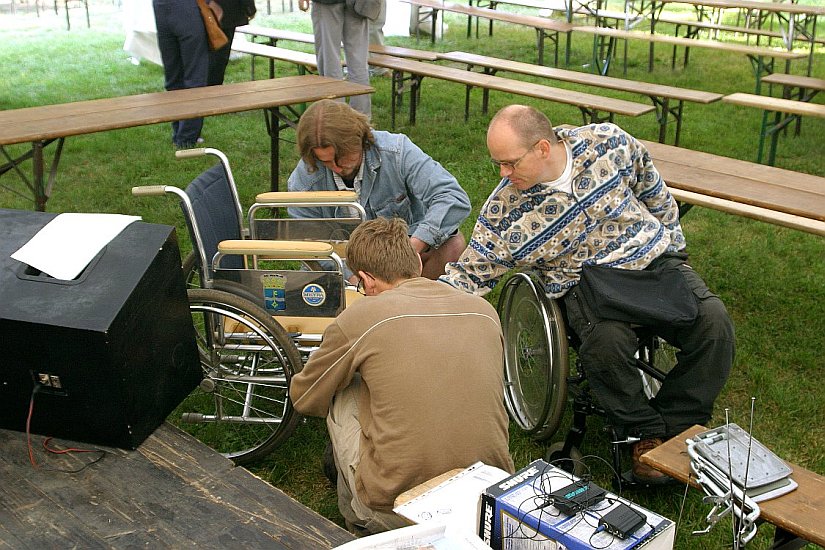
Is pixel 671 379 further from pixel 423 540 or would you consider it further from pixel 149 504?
pixel 149 504

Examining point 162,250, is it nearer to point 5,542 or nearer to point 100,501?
point 100,501

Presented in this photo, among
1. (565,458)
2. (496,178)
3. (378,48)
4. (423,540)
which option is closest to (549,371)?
(565,458)

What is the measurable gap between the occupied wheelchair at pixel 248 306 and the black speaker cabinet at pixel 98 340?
0.40 meters

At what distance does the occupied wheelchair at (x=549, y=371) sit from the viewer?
2797mm

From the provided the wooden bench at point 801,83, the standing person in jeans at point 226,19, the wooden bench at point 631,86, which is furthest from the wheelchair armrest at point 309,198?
the wooden bench at point 801,83

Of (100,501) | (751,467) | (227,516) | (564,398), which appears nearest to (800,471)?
(751,467)

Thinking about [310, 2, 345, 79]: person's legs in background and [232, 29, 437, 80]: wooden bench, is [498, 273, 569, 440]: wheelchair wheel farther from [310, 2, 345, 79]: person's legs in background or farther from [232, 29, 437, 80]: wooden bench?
[232, 29, 437, 80]: wooden bench

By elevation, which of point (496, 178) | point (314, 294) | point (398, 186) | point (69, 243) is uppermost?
point (69, 243)

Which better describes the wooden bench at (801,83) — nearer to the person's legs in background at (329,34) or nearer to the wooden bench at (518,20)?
the wooden bench at (518,20)

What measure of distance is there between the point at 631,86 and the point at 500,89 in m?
0.98

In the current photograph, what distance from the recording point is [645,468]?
2748 millimetres

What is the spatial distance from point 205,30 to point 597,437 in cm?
430

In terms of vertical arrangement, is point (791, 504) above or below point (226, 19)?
below

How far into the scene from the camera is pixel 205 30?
6.22 metres
